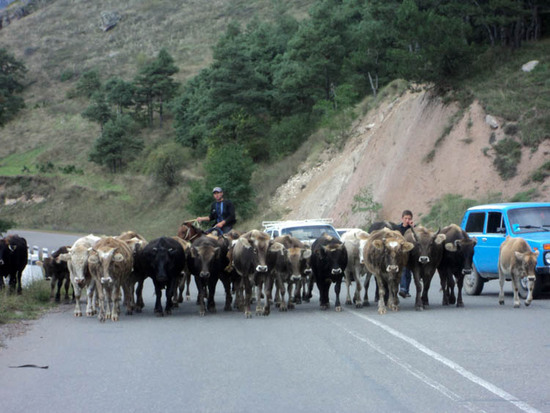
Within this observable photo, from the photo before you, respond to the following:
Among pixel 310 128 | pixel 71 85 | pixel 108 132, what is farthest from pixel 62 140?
pixel 310 128

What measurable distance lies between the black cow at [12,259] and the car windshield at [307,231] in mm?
6991

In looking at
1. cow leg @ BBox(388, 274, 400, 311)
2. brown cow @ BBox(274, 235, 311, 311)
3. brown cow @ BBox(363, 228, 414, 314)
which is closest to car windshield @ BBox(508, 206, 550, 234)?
brown cow @ BBox(363, 228, 414, 314)

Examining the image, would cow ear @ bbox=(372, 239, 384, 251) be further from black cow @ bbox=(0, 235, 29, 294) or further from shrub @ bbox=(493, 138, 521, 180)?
shrub @ bbox=(493, 138, 521, 180)

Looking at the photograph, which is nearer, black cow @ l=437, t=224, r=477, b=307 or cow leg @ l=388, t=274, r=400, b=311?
cow leg @ l=388, t=274, r=400, b=311

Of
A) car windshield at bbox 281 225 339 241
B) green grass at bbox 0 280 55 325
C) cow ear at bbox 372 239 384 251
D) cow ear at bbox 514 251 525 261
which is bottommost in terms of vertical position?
green grass at bbox 0 280 55 325

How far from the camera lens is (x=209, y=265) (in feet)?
54.8

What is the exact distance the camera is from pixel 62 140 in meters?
101

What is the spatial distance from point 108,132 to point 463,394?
81.3 m

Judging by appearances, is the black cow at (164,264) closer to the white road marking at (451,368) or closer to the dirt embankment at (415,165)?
the white road marking at (451,368)

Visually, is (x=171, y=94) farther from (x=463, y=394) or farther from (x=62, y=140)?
(x=463, y=394)

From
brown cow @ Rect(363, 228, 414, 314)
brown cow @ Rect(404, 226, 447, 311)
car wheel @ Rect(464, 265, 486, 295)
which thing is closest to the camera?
brown cow @ Rect(363, 228, 414, 314)

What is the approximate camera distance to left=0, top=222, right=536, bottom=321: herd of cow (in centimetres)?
1616

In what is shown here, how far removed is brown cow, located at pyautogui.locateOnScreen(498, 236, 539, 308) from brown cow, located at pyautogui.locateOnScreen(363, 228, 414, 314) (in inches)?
80.7

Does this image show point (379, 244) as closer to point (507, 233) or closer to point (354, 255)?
point (354, 255)
